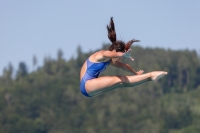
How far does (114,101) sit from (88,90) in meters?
164

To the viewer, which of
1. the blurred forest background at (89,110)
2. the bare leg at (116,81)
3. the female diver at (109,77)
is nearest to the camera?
the female diver at (109,77)

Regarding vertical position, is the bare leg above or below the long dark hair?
below

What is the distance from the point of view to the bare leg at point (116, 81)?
22.8 m

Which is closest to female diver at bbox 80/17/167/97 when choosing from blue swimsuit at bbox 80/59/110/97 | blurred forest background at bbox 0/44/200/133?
blue swimsuit at bbox 80/59/110/97

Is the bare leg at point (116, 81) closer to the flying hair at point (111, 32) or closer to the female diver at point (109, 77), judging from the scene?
the female diver at point (109, 77)

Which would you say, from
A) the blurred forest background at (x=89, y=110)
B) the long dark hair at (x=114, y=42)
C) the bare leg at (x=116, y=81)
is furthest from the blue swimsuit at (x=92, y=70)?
the blurred forest background at (x=89, y=110)

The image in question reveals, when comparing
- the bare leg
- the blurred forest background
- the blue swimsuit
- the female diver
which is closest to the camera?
the female diver

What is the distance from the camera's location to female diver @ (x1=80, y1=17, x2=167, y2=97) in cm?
2262

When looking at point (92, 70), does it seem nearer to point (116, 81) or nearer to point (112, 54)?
point (116, 81)

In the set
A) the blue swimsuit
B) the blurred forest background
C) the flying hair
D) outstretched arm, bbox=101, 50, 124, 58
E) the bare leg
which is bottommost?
the blurred forest background

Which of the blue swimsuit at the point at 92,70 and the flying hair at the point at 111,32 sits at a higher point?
the flying hair at the point at 111,32

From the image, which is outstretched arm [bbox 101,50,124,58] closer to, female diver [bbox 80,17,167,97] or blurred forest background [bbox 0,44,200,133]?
female diver [bbox 80,17,167,97]

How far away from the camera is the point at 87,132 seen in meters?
163

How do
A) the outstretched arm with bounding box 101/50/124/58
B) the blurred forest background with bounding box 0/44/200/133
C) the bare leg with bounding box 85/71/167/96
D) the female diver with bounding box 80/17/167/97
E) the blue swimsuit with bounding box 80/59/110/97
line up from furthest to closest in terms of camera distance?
1. the blurred forest background with bounding box 0/44/200/133
2. the blue swimsuit with bounding box 80/59/110/97
3. the bare leg with bounding box 85/71/167/96
4. the female diver with bounding box 80/17/167/97
5. the outstretched arm with bounding box 101/50/124/58
